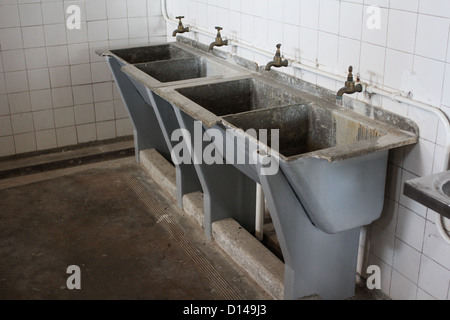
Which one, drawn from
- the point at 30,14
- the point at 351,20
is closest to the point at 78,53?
the point at 30,14

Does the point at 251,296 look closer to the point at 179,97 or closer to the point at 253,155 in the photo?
the point at 253,155

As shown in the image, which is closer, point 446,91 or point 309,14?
point 446,91

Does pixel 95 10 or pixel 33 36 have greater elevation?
pixel 95 10

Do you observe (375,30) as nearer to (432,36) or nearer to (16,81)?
(432,36)

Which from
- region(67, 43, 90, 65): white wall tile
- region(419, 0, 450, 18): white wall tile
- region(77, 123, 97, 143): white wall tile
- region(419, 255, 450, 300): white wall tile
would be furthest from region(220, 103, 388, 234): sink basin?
region(77, 123, 97, 143): white wall tile

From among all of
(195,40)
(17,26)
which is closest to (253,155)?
(195,40)

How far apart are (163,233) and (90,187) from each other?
1070 millimetres

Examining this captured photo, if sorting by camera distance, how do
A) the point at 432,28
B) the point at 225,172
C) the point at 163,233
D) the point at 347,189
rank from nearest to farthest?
the point at 432,28 < the point at 347,189 < the point at 225,172 < the point at 163,233

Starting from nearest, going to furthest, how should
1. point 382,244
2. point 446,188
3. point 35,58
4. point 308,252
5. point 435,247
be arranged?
point 446,188 → point 435,247 → point 308,252 → point 382,244 → point 35,58

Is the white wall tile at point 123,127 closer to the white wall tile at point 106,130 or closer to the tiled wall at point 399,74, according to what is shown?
the white wall tile at point 106,130

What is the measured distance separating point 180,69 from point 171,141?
0.70 m

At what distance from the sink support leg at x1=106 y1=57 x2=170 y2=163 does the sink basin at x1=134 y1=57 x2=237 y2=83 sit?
427 millimetres

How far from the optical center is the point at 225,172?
373cm

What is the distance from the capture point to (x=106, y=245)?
383cm
